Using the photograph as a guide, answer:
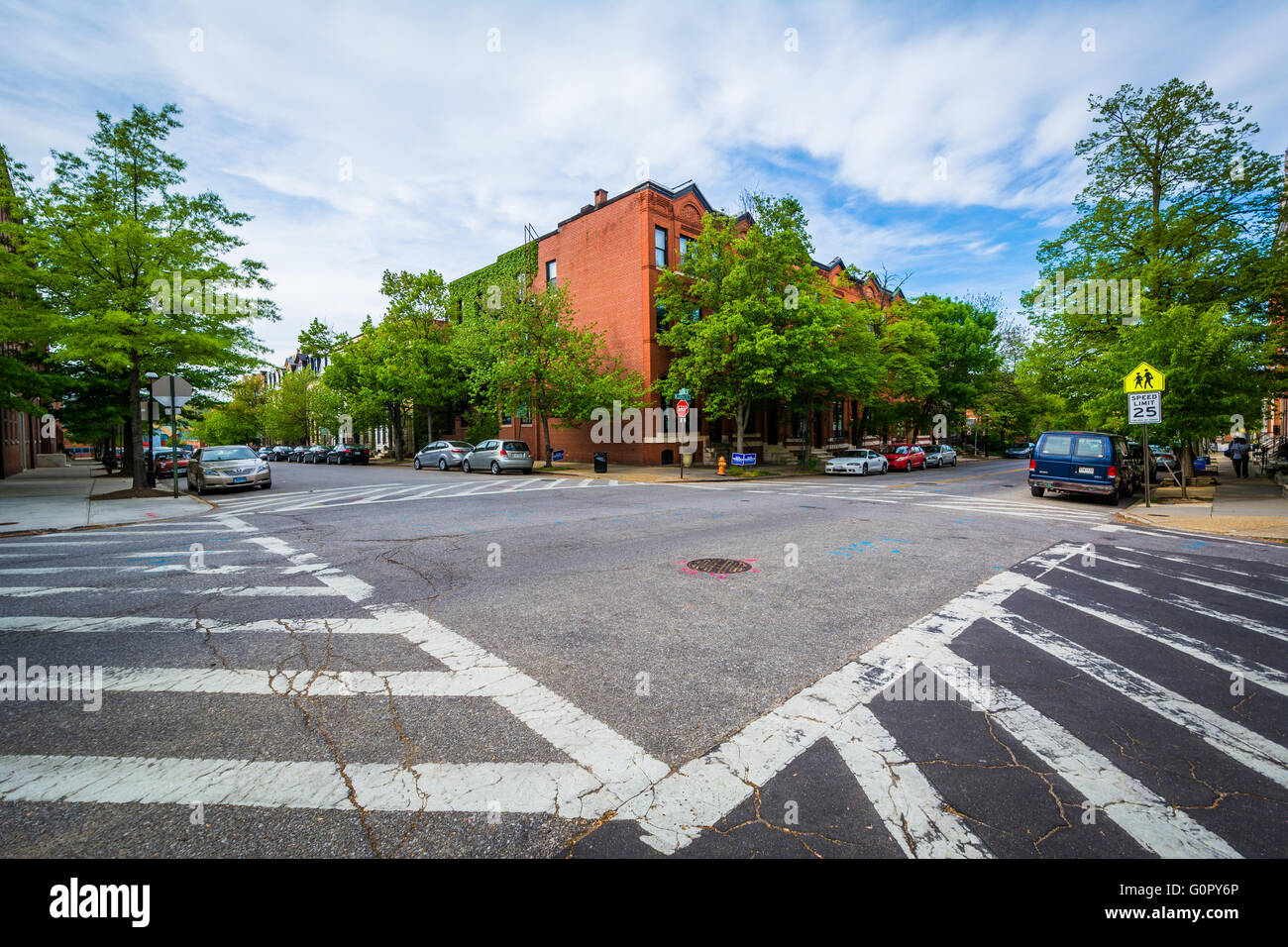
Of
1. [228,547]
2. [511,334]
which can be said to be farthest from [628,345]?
[228,547]

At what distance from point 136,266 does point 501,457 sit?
47.3 ft

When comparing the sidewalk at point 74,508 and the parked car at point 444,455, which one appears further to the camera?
the parked car at point 444,455

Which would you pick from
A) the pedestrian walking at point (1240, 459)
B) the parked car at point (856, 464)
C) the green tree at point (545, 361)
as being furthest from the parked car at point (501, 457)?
the pedestrian walking at point (1240, 459)

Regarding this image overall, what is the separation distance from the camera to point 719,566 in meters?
7.04

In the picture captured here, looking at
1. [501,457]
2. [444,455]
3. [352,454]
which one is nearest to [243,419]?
[352,454]

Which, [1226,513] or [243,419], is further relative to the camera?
[243,419]

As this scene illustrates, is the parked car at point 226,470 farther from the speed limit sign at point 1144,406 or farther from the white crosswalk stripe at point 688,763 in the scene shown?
the speed limit sign at point 1144,406

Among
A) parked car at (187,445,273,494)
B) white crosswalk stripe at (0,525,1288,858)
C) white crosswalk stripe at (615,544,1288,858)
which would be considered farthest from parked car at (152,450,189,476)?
white crosswalk stripe at (615,544,1288,858)

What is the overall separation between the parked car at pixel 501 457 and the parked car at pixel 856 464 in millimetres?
15472

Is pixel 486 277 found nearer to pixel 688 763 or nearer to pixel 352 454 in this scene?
pixel 352 454

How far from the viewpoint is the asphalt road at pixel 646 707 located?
231cm

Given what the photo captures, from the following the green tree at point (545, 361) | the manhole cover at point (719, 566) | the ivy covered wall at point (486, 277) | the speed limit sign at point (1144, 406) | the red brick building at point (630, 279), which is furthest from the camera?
the ivy covered wall at point (486, 277)

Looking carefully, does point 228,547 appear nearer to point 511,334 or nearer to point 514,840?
point 514,840

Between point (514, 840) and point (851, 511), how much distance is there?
11.8 metres
